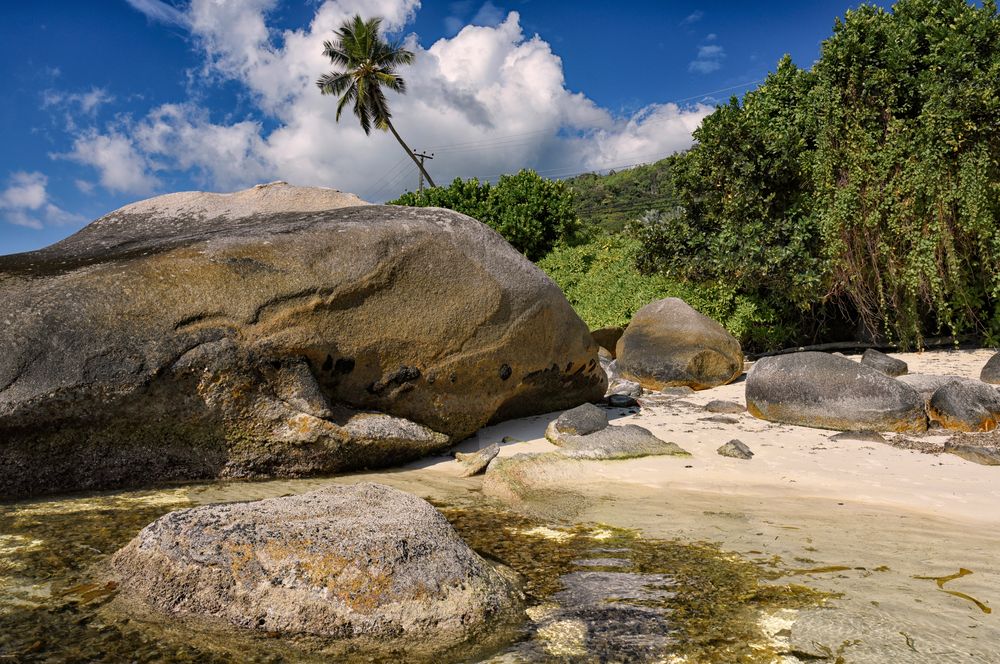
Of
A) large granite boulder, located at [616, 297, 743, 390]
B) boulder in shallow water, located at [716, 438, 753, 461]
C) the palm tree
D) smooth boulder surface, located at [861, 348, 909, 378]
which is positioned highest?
A: the palm tree

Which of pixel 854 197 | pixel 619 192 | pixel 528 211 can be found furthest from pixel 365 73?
pixel 619 192

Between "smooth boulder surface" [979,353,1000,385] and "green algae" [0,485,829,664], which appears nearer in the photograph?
"green algae" [0,485,829,664]

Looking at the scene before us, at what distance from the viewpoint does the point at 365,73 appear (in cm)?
2669

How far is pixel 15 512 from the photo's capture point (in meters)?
4.23

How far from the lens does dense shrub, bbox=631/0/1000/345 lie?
9.91 m

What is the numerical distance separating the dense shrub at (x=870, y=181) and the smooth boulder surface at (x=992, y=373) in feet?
6.72

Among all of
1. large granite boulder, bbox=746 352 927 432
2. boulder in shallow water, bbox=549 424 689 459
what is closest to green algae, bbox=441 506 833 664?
boulder in shallow water, bbox=549 424 689 459

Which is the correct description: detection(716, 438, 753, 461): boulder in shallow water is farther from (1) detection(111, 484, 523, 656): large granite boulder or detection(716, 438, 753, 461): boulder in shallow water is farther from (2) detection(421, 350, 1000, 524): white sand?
(1) detection(111, 484, 523, 656): large granite boulder

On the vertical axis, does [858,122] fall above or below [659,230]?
above

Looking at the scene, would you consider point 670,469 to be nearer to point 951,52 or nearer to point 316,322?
point 316,322

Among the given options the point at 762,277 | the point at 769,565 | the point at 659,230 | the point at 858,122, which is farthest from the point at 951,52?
the point at 769,565

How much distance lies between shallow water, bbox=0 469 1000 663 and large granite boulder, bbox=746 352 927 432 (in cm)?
233

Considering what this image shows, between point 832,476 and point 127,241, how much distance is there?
6794mm

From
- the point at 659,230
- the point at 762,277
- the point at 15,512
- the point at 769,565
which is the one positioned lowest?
the point at 769,565
